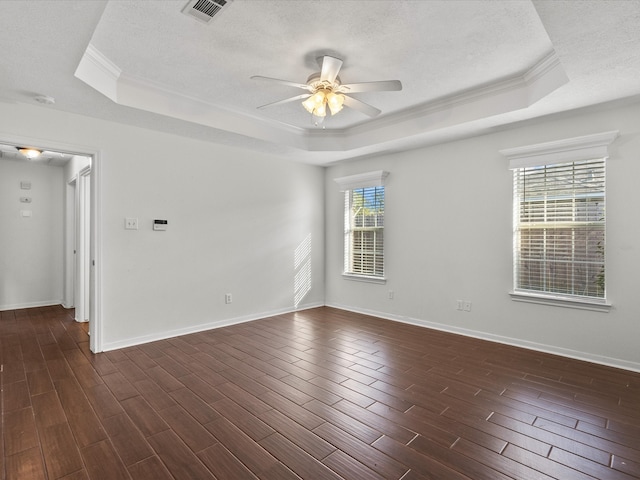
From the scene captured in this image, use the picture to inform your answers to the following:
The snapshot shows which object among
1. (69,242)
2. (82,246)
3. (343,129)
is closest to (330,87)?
(343,129)

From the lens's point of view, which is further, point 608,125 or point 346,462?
point 608,125

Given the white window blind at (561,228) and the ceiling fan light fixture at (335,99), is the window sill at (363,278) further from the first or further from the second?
the ceiling fan light fixture at (335,99)

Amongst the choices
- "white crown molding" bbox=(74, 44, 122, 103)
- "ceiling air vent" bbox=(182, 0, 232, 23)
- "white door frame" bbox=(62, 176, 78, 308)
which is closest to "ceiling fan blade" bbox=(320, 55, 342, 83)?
"ceiling air vent" bbox=(182, 0, 232, 23)

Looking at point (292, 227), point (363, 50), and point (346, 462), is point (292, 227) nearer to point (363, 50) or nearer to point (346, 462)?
point (363, 50)

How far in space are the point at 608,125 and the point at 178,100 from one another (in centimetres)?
436

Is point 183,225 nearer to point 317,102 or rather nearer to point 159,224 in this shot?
point 159,224

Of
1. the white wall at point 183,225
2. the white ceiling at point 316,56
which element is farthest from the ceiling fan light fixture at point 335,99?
the white wall at point 183,225

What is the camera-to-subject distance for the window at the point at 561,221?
3398 mm

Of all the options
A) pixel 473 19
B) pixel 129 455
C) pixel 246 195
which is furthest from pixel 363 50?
pixel 129 455

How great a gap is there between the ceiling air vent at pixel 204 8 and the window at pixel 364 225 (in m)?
3.34

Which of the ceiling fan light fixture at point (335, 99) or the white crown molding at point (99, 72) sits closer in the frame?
the white crown molding at point (99, 72)

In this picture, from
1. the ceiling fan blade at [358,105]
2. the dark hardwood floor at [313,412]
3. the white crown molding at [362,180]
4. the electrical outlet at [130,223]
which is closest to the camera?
the dark hardwood floor at [313,412]

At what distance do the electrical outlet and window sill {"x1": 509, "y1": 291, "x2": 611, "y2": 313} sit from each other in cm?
443

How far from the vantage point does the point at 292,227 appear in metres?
5.59
